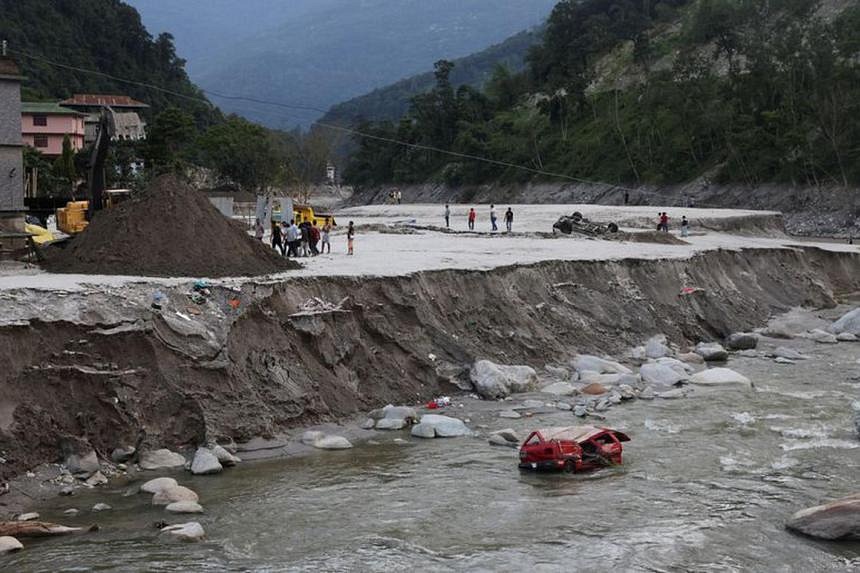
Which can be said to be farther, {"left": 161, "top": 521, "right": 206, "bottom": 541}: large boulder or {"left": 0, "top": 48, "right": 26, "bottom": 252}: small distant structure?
{"left": 0, "top": 48, "right": 26, "bottom": 252}: small distant structure

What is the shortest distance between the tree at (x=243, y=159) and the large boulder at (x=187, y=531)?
66.6 metres

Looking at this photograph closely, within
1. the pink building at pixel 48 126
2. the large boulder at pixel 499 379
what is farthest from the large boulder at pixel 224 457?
the pink building at pixel 48 126

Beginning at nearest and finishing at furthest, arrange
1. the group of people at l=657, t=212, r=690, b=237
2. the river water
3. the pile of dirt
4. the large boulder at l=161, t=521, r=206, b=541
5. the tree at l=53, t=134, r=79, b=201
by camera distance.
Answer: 1. the river water
2. the large boulder at l=161, t=521, r=206, b=541
3. the pile of dirt
4. the group of people at l=657, t=212, r=690, b=237
5. the tree at l=53, t=134, r=79, b=201

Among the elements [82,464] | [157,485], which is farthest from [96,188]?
[157,485]

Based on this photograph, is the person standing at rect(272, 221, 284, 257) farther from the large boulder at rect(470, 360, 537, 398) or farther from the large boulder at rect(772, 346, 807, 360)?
the large boulder at rect(772, 346, 807, 360)

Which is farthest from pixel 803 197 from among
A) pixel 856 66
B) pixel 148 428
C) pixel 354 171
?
pixel 354 171

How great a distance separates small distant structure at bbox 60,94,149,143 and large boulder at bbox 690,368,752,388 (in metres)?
72.2

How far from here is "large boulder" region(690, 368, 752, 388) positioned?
24.9 meters

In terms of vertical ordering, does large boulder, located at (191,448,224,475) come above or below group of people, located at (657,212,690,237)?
below

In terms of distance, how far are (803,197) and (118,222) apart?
56412 millimetres

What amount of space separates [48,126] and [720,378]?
70.5 m

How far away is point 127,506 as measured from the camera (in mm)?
15969

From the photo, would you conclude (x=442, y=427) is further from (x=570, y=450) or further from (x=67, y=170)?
(x=67, y=170)

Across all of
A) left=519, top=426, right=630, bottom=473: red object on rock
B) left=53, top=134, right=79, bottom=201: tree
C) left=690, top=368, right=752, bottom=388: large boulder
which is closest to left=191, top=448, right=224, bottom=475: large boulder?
left=519, top=426, right=630, bottom=473: red object on rock
